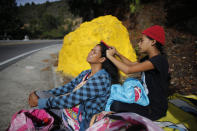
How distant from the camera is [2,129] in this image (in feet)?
8.23

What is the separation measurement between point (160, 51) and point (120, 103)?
106 centimetres

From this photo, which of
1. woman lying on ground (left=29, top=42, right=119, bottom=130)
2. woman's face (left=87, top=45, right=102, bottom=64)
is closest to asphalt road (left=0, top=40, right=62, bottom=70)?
woman lying on ground (left=29, top=42, right=119, bottom=130)

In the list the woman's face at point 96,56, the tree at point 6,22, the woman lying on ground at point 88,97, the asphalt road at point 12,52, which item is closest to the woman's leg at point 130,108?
the woman lying on ground at point 88,97

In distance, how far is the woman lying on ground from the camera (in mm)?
1653

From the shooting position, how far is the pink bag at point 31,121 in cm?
155

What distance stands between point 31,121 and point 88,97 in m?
0.76

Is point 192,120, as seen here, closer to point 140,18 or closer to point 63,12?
point 140,18

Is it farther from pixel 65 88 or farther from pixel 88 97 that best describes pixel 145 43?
pixel 65 88

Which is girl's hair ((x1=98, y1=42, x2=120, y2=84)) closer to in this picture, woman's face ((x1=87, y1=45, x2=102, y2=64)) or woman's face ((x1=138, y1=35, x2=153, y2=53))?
woman's face ((x1=87, y1=45, x2=102, y2=64))

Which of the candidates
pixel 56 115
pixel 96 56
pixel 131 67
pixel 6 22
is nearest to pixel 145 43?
pixel 131 67

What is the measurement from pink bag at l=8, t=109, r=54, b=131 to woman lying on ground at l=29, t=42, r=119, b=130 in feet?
0.45

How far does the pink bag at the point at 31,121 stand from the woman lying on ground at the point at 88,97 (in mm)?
136

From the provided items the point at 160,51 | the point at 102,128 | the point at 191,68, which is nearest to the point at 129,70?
the point at 160,51

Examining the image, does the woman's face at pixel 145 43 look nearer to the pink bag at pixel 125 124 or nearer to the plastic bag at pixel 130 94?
the plastic bag at pixel 130 94
